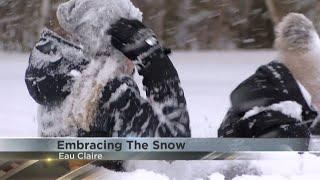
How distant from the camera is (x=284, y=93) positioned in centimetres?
260

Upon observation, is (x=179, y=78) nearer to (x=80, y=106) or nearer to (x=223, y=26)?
(x=223, y=26)

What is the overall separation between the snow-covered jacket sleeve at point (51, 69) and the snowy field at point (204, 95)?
5 centimetres

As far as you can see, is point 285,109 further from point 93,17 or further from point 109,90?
point 93,17

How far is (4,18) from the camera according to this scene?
2.61 meters

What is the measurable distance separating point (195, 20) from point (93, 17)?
53 cm

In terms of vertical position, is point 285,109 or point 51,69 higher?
point 51,69

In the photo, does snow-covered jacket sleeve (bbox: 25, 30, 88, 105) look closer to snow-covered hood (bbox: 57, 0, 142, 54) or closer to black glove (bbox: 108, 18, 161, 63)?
snow-covered hood (bbox: 57, 0, 142, 54)

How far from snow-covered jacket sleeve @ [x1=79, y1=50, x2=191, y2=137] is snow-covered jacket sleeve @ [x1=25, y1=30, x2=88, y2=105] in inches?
8.2

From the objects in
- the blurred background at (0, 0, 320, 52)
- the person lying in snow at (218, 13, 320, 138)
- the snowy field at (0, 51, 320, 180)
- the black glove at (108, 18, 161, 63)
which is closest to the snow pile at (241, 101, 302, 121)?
the person lying in snow at (218, 13, 320, 138)

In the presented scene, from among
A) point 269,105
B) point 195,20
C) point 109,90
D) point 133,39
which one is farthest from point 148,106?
point 269,105

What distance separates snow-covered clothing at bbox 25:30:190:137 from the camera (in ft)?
8.53

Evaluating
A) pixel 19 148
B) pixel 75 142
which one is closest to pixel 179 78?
pixel 75 142

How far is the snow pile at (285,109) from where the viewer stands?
2585 millimetres

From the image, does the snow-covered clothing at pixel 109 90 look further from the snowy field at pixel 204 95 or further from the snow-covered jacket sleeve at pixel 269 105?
the snow-covered jacket sleeve at pixel 269 105
